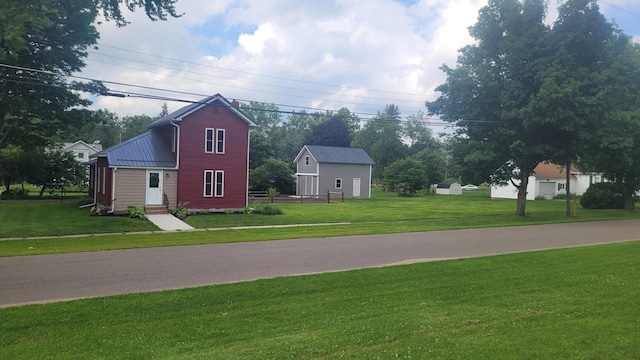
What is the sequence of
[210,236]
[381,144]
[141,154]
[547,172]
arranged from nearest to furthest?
[210,236], [141,154], [547,172], [381,144]

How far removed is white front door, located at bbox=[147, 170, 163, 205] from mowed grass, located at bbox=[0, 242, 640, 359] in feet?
59.0

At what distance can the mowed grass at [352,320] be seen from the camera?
546 centimetres

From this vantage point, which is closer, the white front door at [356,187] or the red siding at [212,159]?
the red siding at [212,159]

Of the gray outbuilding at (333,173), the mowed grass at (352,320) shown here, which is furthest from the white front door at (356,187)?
the mowed grass at (352,320)

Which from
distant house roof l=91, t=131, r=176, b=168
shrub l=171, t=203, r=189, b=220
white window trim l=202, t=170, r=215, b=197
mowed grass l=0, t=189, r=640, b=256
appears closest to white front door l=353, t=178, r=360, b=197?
mowed grass l=0, t=189, r=640, b=256

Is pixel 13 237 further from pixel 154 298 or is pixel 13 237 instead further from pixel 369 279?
pixel 369 279

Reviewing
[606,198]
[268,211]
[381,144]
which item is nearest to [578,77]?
[606,198]

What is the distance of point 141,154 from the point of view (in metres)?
25.9

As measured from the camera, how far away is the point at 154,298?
7.78 meters

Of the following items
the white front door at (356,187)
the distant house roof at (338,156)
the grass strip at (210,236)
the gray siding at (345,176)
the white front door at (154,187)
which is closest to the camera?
the grass strip at (210,236)

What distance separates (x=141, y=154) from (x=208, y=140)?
366 cm

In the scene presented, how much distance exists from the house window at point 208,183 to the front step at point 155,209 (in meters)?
2.36

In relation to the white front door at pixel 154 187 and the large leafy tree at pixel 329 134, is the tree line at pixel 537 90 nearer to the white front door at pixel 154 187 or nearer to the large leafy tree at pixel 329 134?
the white front door at pixel 154 187

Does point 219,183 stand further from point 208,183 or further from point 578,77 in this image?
point 578,77
